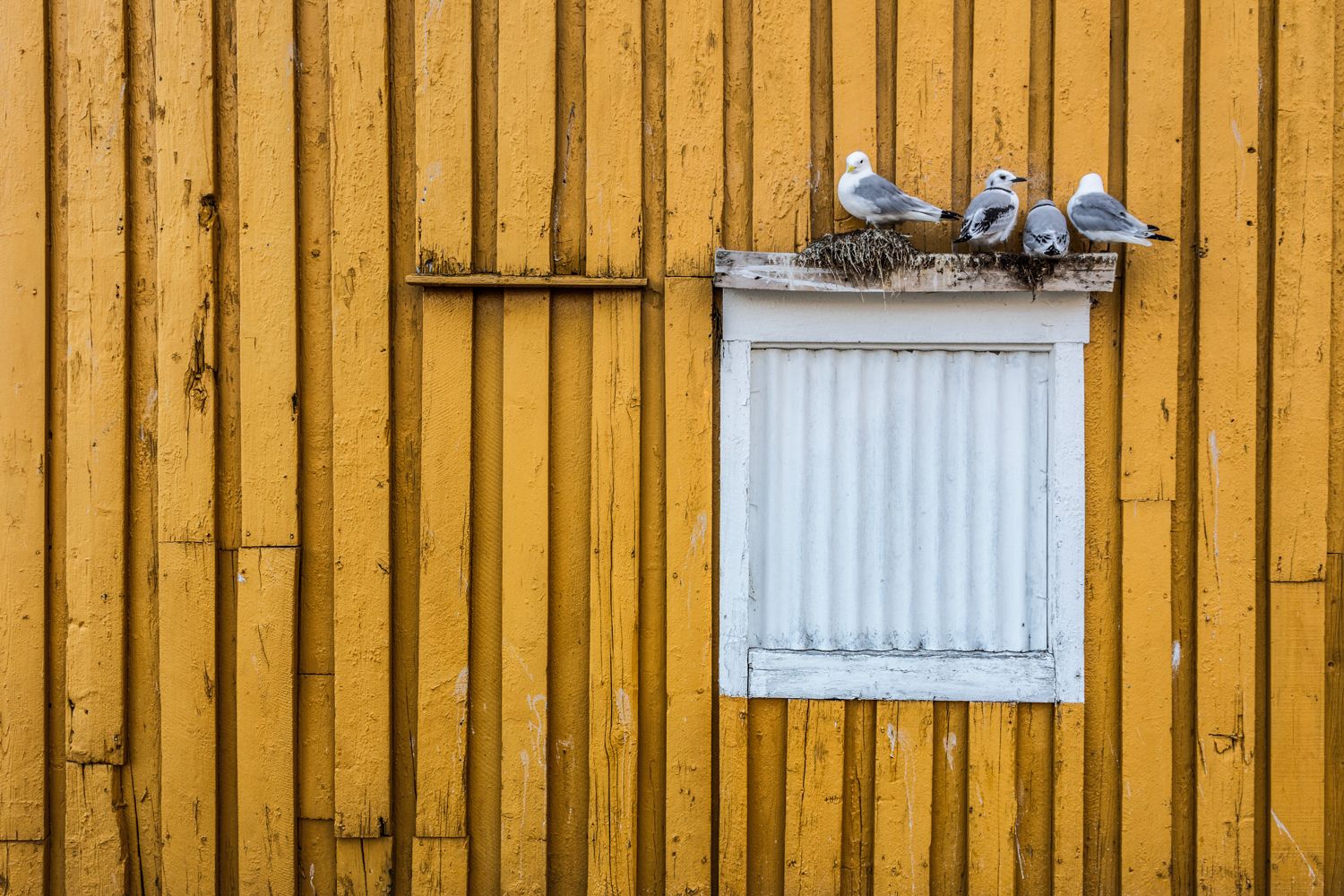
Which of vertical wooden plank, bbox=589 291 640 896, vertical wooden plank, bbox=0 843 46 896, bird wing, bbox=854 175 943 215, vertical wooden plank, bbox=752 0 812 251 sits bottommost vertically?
vertical wooden plank, bbox=0 843 46 896

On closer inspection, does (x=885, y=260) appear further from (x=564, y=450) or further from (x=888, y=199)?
(x=564, y=450)

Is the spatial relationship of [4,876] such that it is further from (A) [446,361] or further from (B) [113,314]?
(A) [446,361]

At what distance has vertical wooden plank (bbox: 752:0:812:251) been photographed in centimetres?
340

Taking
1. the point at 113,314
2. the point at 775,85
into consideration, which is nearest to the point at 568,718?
the point at 113,314

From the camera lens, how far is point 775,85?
11.2ft

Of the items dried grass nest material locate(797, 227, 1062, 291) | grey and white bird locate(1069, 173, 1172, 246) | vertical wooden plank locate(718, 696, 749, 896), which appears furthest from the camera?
vertical wooden plank locate(718, 696, 749, 896)

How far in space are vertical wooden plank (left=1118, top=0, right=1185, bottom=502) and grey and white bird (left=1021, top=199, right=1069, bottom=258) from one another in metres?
0.35

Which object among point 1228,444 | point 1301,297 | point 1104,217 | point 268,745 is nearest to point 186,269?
point 268,745

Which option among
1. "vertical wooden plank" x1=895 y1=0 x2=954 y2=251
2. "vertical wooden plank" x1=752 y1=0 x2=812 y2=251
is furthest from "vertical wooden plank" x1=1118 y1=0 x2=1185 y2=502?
"vertical wooden plank" x1=752 y1=0 x2=812 y2=251

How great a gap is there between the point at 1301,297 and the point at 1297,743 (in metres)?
1.79

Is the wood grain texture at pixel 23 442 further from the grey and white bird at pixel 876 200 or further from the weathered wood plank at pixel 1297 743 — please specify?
the weathered wood plank at pixel 1297 743

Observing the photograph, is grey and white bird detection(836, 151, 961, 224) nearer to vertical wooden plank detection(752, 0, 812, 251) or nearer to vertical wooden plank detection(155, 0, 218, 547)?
vertical wooden plank detection(752, 0, 812, 251)

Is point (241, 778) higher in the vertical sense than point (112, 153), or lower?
lower

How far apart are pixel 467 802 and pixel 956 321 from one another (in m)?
2.79
